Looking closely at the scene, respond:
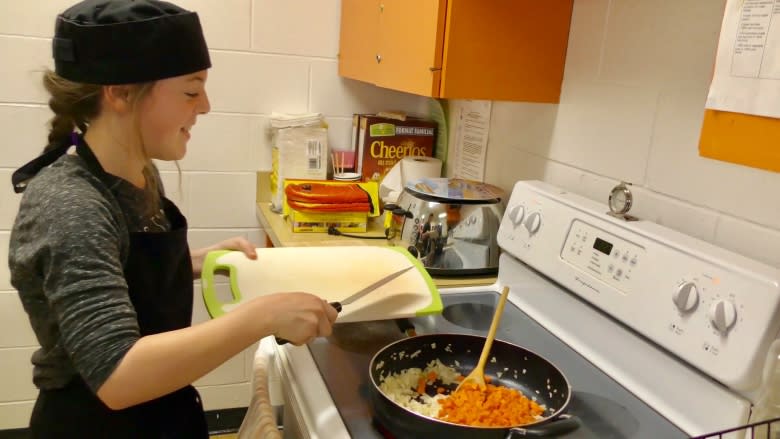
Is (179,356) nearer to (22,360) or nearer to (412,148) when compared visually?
(412,148)

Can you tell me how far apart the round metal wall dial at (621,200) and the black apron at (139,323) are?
2.38 feet

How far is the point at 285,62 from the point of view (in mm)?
2020

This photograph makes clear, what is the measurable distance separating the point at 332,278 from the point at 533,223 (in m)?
0.39

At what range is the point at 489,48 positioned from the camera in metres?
1.30

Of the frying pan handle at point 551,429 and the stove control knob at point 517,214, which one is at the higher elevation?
the stove control knob at point 517,214

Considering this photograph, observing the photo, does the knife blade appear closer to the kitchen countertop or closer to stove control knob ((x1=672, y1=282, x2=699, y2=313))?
the kitchen countertop

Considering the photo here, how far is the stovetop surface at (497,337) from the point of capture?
0.88 m

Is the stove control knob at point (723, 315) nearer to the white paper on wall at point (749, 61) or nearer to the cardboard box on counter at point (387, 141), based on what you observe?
the white paper on wall at point (749, 61)

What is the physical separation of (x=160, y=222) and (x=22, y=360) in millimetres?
1207

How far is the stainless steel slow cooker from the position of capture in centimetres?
142

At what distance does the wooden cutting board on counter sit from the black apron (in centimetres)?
7

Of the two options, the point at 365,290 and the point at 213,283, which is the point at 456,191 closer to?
the point at 365,290

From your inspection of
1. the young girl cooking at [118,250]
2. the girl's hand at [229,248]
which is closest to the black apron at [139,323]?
the young girl cooking at [118,250]

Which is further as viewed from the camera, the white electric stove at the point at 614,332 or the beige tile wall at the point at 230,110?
the beige tile wall at the point at 230,110
